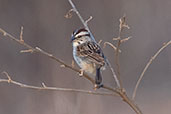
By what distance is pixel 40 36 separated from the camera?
24.1 ft

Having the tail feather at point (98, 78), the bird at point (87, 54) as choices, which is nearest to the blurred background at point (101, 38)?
the bird at point (87, 54)

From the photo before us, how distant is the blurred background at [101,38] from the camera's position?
22.8ft

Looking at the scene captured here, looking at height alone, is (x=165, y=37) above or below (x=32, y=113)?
above

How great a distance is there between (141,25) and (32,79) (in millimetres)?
1920

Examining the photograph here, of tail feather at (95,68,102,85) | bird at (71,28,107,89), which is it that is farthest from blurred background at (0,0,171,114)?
tail feather at (95,68,102,85)

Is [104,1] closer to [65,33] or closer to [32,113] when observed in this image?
[65,33]

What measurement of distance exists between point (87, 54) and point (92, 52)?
0.04 metres

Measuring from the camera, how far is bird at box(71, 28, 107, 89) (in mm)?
3166

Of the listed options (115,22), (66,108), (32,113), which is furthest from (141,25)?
(66,108)

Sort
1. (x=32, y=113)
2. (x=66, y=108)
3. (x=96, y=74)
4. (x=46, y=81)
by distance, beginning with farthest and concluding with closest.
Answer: (x=46, y=81) → (x=32, y=113) → (x=66, y=108) → (x=96, y=74)

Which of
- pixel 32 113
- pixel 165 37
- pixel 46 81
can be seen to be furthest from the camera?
pixel 165 37

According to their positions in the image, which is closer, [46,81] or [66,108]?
[66,108]

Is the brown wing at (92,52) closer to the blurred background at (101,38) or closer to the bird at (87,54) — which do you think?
the bird at (87,54)

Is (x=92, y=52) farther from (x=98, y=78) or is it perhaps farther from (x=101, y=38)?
(x=101, y=38)
